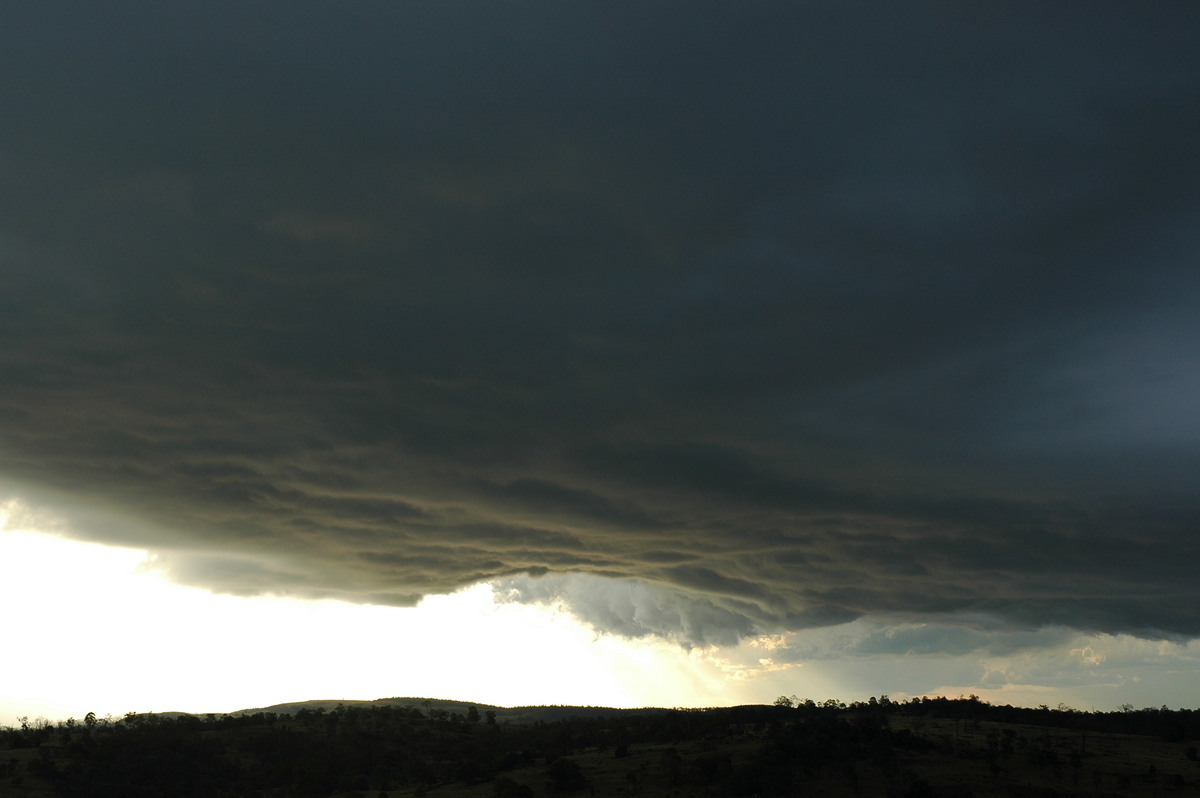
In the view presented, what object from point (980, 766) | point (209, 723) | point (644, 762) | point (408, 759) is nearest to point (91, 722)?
point (209, 723)

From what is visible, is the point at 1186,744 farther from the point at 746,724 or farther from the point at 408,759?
the point at 408,759

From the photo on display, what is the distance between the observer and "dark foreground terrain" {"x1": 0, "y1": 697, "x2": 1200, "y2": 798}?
108m

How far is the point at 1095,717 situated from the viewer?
178m

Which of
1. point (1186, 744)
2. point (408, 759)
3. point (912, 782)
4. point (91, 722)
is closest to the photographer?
point (912, 782)

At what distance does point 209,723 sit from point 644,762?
91.9 meters

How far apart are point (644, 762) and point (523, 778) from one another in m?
16.3

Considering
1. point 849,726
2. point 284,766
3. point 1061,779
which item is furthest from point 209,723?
point 1061,779

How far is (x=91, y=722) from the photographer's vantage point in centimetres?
16075

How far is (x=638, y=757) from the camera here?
415 ft

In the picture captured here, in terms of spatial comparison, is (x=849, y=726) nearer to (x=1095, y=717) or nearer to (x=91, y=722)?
(x=1095, y=717)

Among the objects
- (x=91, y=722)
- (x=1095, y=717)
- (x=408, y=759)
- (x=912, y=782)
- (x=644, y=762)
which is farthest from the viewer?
(x=1095, y=717)

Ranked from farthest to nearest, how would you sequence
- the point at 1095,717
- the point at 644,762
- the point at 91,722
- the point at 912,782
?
the point at 1095,717, the point at 91,722, the point at 644,762, the point at 912,782

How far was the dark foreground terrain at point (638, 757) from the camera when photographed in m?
108

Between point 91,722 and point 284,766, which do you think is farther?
point 91,722
